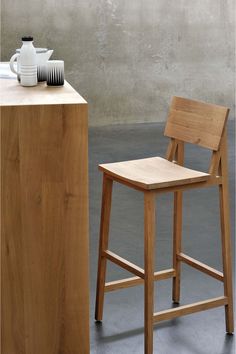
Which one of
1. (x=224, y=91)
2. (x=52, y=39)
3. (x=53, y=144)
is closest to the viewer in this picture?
(x=53, y=144)

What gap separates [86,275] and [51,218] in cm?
27

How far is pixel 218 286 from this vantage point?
11.8 ft

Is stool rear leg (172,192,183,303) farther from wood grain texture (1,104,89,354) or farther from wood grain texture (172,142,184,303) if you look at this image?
wood grain texture (1,104,89,354)

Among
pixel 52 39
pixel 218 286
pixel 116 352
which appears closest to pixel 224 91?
pixel 52 39

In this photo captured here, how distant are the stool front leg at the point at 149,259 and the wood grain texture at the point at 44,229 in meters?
0.28

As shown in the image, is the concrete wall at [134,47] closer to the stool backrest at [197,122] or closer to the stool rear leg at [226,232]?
the stool backrest at [197,122]

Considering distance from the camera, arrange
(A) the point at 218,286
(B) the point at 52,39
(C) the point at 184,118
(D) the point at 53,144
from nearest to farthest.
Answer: (D) the point at 53,144, (C) the point at 184,118, (A) the point at 218,286, (B) the point at 52,39

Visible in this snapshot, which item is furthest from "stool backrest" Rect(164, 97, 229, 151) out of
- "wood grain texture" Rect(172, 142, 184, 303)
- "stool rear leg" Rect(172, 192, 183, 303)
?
"stool rear leg" Rect(172, 192, 183, 303)

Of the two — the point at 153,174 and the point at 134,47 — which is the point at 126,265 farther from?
the point at 134,47

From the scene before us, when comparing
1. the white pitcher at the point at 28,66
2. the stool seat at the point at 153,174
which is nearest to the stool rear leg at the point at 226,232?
the stool seat at the point at 153,174

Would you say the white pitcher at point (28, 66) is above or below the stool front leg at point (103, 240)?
above

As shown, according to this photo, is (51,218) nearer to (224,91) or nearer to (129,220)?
(129,220)

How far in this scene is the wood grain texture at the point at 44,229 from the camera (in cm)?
250

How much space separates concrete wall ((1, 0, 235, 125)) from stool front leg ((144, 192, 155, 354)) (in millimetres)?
5367
